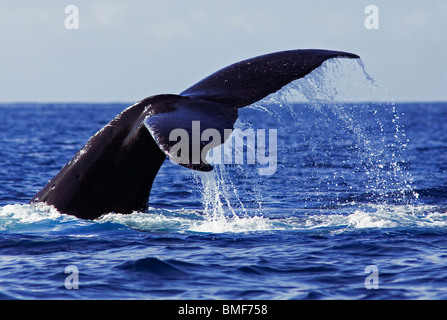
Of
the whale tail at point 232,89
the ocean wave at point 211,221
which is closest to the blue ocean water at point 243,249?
the ocean wave at point 211,221

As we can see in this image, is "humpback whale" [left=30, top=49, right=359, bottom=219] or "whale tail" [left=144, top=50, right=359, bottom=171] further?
"humpback whale" [left=30, top=49, right=359, bottom=219]

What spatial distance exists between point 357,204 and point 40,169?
10.4 metres

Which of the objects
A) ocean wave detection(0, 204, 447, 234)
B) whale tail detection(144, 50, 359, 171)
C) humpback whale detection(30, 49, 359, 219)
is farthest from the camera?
ocean wave detection(0, 204, 447, 234)

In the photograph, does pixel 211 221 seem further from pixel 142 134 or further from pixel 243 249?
pixel 142 134

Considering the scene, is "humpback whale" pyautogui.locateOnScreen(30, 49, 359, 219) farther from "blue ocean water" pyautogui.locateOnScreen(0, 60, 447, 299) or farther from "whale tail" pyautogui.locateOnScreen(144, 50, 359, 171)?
"blue ocean water" pyautogui.locateOnScreen(0, 60, 447, 299)

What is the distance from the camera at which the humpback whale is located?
24.3ft

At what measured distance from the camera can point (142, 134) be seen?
24.5 ft

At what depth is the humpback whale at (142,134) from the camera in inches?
292

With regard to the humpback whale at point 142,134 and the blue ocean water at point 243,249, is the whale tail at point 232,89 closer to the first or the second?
the humpback whale at point 142,134

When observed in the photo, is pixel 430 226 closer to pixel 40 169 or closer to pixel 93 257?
pixel 93 257

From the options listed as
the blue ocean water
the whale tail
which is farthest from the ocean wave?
the whale tail

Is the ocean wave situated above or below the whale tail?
below

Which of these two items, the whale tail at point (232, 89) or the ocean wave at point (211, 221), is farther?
the ocean wave at point (211, 221)

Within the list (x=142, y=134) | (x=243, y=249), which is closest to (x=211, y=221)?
(x=243, y=249)
